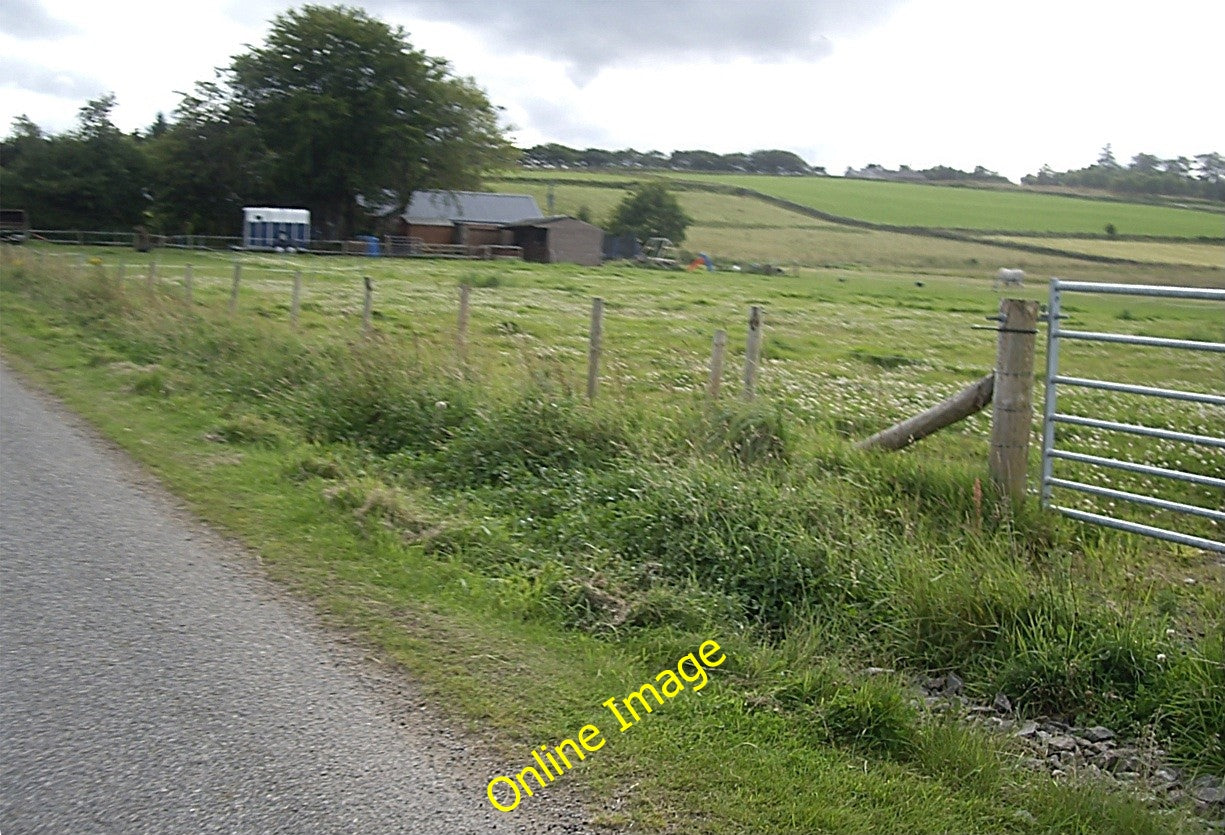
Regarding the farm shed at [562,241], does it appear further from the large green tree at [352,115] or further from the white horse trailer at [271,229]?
the white horse trailer at [271,229]

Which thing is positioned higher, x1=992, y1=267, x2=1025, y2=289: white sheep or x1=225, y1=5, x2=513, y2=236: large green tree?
x1=225, y1=5, x2=513, y2=236: large green tree

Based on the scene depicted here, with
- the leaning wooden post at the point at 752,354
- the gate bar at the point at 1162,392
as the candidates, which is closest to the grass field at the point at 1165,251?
the leaning wooden post at the point at 752,354

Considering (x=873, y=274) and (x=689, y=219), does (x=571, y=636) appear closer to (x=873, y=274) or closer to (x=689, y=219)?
(x=873, y=274)

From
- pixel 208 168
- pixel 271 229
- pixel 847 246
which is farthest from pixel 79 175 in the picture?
pixel 847 246

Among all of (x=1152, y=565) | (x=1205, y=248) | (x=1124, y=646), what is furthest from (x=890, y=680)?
(x=1205, y=248)

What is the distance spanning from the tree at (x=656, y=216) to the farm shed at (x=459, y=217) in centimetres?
675

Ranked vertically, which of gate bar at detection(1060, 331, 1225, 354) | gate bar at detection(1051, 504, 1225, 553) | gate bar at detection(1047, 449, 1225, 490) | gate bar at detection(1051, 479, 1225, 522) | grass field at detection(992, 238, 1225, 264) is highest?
grass field at detection(992, 238, 1225, 264)

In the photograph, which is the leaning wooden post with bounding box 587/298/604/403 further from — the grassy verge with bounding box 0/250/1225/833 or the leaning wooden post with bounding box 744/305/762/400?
the leaning wooden post with bounding box 744/305/762/400

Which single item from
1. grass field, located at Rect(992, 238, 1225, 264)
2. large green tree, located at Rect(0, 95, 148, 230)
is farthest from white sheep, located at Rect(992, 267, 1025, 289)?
large green tree, located at Rect(0, 95, 148, 230)

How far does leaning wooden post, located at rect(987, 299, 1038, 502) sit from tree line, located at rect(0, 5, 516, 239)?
189 ft

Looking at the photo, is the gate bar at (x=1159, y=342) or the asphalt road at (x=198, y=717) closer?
the asphalt road at (x=198, y=717)

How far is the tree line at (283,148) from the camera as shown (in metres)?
61.6

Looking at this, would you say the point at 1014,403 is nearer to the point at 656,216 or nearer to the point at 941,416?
the point at 941,416

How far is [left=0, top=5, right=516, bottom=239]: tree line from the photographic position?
6159 centimetres
